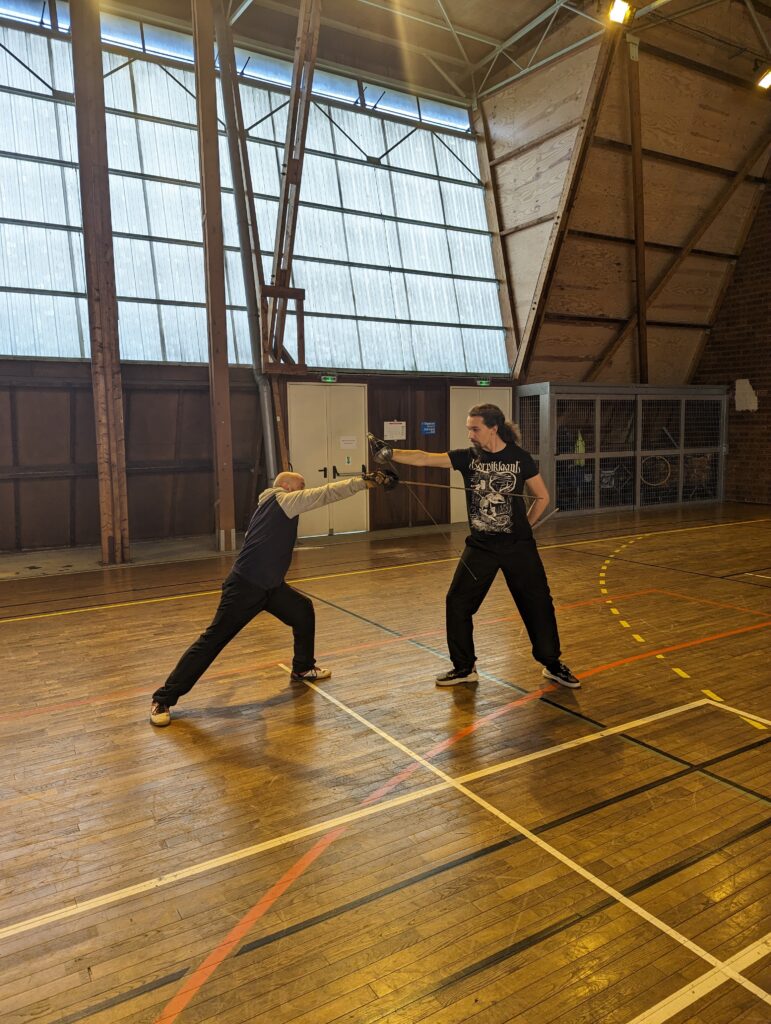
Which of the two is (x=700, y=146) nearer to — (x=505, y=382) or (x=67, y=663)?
(x=505, y=382)

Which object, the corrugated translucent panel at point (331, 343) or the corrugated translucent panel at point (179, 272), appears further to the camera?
the corrugated translucent panel at point (331, 343)

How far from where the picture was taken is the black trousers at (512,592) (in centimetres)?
477

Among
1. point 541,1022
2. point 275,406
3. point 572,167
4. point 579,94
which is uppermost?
point 579,94

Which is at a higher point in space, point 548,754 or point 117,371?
point 117,371

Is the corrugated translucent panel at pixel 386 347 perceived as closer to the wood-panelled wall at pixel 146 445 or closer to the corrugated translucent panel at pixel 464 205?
the wood-panelled wall at pixel 146 445

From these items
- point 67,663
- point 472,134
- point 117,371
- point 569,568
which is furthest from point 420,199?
point 67,663

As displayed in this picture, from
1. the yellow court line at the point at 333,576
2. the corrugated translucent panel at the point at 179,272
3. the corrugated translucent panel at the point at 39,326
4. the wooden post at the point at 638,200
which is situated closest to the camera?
the yellow court line at the point at 333,576

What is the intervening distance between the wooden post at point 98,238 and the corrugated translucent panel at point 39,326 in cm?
170

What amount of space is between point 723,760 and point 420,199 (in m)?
12.5

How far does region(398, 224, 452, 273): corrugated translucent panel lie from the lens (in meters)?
13.7

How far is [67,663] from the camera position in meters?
5.78

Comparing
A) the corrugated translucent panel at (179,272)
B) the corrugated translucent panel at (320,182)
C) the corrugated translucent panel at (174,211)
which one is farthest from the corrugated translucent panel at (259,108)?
the corrugated translucent panel at (179,272)

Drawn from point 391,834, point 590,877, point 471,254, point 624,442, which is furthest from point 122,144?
point 590,877

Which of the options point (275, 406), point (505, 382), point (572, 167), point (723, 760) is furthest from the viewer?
point (505, 382)
